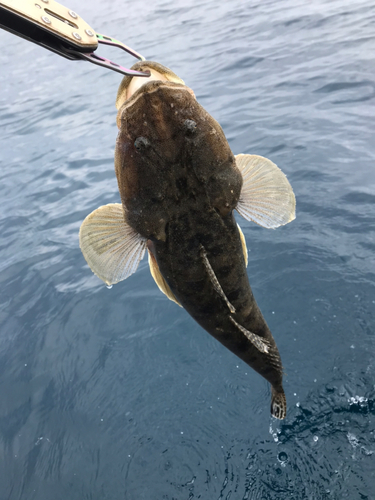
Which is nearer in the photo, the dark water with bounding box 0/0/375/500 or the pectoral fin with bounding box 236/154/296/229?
the pectoral fin with bounding box 236/154/296/229

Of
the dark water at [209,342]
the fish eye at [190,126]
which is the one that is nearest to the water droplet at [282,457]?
the dark water at [209,342]

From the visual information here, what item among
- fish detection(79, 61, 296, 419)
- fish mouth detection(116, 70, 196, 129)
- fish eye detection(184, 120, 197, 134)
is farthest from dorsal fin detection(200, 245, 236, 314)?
fish mouth detection(116, 70, 196, 129)

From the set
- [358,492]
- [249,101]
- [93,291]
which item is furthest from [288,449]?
[249,101]

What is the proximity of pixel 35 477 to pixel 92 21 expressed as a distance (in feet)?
82.8

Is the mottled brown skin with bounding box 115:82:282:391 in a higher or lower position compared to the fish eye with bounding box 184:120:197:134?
lower

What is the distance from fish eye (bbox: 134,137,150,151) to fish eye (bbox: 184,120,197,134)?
0.22 metres

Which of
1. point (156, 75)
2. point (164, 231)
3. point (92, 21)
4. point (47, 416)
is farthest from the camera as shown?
point (92, 21)

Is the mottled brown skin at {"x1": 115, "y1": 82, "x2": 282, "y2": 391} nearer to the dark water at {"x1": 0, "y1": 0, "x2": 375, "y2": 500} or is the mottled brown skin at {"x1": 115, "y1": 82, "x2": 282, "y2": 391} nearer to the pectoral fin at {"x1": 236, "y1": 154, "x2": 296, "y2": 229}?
the pectoral fin at {"x1": 236, "y1": 154, "x2": 296, "y2": 229}

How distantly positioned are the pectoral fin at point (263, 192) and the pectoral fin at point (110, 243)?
2.39 feet

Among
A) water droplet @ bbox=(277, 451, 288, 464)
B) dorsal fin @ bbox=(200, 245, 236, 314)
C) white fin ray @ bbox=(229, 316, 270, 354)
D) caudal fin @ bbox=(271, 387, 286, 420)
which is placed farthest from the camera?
water droplet @ bbox=(277, 451, 288, 464)

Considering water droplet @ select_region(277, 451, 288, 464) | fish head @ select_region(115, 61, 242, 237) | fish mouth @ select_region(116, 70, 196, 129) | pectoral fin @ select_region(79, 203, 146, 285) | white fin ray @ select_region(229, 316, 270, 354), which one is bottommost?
water droplet @ select_region(277, 451, 288, 464)

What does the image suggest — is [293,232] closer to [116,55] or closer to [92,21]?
[116,55]

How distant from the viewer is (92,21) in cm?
2423

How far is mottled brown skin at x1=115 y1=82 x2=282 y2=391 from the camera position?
231cm
